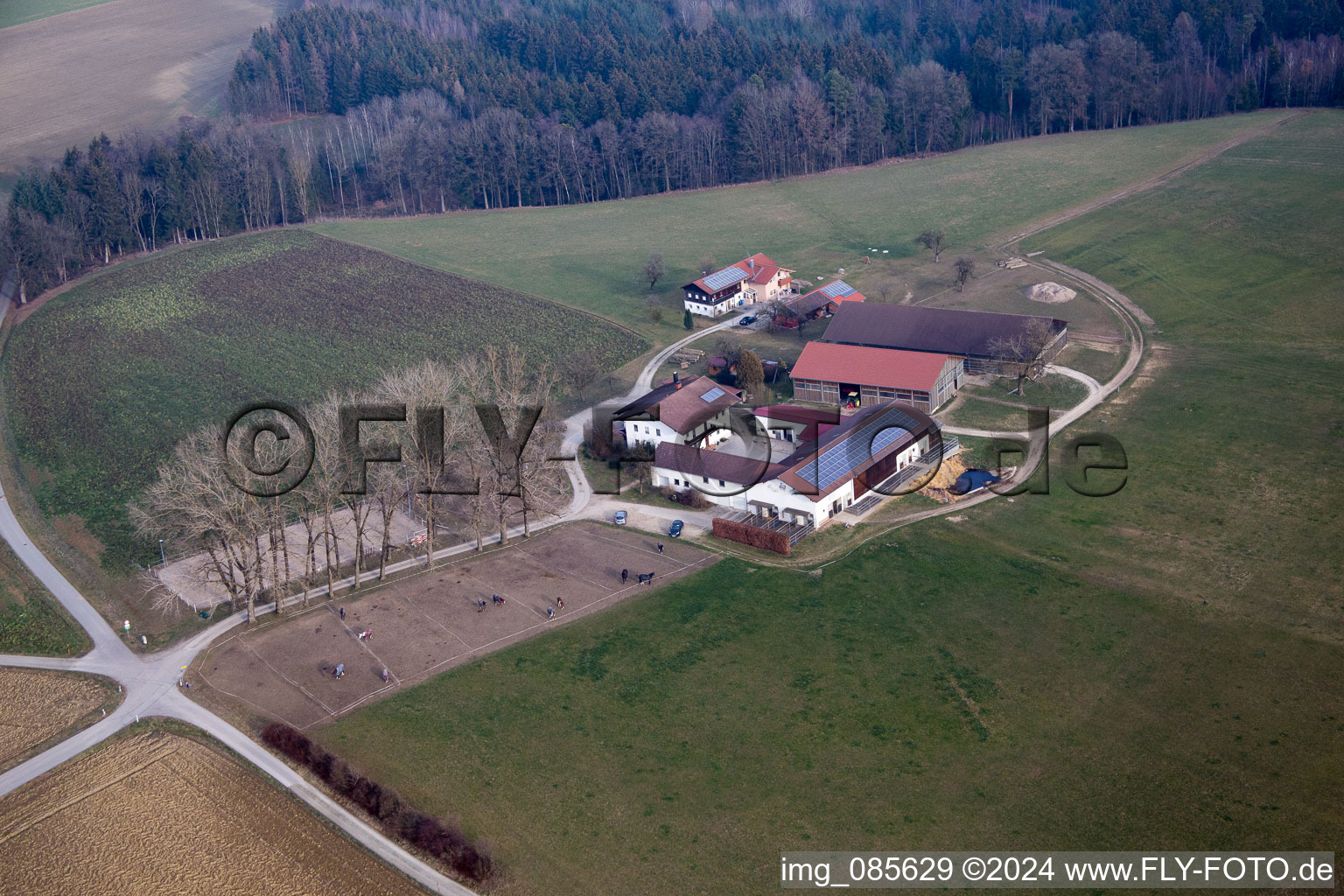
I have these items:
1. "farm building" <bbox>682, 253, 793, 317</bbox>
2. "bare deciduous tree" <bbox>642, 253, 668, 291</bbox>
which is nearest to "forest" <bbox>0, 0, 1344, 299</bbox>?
"bare deciduous tree" <bbox>642, 253, 668, 291</bbox>

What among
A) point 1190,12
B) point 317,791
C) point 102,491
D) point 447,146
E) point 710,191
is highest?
point 1190,12

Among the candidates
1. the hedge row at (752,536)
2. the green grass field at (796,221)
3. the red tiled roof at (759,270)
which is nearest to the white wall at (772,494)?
the hedge row at (752,536)

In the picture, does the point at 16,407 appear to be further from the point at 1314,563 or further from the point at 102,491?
the point at 1314,563

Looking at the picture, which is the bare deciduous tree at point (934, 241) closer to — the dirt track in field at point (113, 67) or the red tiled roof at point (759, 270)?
the red tiled roof at point (759, 270)

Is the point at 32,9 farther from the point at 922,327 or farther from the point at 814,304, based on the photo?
the point at 922,327

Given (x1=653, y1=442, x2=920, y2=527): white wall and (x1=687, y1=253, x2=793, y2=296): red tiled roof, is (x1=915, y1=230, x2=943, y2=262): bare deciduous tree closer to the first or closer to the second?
(x1=687, y1=253, x2=793, y2=296): red tiled roof

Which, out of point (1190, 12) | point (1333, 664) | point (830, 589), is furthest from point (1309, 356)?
point (1190, 12)
